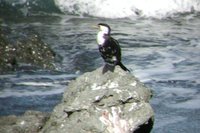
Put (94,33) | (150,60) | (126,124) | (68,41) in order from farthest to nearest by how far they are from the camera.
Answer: (94,33) < (68,41) < (150,60) < (126,124)

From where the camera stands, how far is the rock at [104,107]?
5.89 meters

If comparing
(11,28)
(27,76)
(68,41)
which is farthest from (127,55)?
(11,28)

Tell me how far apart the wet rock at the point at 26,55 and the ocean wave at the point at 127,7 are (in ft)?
22.6

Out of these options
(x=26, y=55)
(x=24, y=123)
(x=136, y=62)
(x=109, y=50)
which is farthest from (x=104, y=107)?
(x=136, y=62)

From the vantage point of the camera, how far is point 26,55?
11375 mm

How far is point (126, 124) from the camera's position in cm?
592

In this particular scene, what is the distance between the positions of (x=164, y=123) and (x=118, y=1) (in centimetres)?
1219

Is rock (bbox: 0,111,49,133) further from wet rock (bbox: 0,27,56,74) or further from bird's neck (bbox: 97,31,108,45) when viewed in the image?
wet rock (bbox: 0,27,56,74)

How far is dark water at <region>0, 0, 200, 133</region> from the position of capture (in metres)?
8.73

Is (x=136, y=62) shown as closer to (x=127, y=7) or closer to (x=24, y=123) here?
(x=24, y=123)

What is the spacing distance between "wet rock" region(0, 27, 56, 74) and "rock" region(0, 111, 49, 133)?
425 cm

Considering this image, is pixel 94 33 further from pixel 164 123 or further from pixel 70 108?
pixel 70 108

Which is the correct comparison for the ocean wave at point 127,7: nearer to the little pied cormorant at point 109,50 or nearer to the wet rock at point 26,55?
the wet rock at point 26,55

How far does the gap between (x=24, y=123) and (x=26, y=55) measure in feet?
16.5
